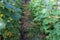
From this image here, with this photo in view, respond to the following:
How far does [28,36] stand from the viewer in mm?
5543

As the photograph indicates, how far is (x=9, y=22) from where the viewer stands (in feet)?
13.1

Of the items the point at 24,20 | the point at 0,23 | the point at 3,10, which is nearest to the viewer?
the point at 0,23

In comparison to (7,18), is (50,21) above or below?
below

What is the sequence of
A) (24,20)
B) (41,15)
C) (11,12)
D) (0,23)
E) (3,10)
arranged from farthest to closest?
(24,20), (41,15), (11,12), (3,10), (0,23)

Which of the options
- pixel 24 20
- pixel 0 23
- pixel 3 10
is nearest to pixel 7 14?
pixel 3 10

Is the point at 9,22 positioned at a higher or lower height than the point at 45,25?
higher

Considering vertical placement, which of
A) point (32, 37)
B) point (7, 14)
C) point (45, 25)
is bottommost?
point (32, 37)

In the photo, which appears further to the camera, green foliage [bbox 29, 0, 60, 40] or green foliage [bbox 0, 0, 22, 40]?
green foliage [bbox 29, 0, 60, 40]

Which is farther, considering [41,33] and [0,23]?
[41,33]

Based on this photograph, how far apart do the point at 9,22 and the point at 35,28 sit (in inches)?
80.0

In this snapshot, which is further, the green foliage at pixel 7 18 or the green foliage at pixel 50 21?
the green foliage at pixel 50 21

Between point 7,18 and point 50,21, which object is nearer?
point 7,18

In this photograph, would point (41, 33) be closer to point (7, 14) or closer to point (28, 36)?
point (28, 36)

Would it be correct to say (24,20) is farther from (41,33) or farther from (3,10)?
(3,10)
